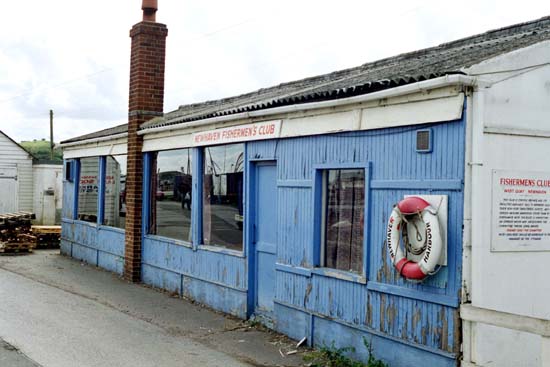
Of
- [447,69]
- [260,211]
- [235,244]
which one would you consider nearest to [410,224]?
[447,69]

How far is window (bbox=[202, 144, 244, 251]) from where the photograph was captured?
33.1ft

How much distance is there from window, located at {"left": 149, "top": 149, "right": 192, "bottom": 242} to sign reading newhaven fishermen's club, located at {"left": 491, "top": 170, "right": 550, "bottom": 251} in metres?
6.29

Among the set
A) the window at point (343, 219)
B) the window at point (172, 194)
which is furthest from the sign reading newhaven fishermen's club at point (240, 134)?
the window at point (343, 219)

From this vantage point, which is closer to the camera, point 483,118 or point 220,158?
point 483,118

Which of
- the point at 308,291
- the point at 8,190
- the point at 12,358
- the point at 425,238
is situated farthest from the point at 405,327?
the point at 8,190

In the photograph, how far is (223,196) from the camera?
34.6 feet

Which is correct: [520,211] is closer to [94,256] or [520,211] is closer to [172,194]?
[172,194]

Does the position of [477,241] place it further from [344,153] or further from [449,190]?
[344,153]

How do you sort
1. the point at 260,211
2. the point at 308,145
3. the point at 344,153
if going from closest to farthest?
1. the point at 344,153
2. the point at 308,145
3. the point at 260,211

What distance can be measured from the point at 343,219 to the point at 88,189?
33.9 ft

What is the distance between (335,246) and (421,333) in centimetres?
180

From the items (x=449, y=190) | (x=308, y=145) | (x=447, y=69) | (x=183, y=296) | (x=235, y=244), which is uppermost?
(x=447, y=69)

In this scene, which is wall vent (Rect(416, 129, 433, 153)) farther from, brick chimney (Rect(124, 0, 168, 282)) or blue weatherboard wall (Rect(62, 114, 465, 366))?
brick chimney (Rect(124, 0, 168, 282))

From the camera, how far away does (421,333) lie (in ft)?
21.5
